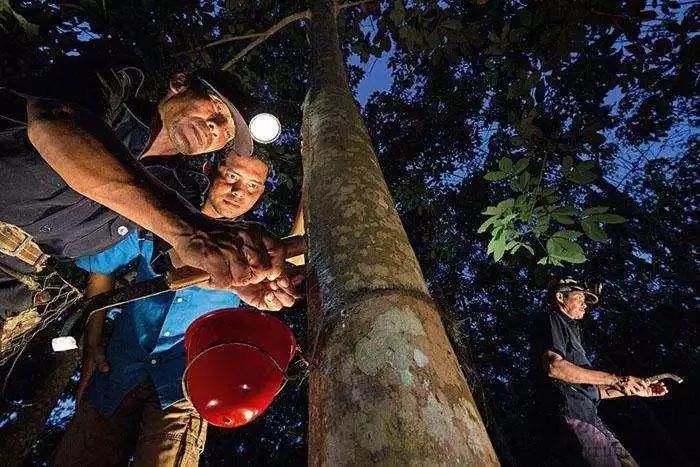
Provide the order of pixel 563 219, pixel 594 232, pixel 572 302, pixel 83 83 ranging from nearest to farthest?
pixel 83 83 → pixel 594 232 → pixel 563 219 → pixel 572 302

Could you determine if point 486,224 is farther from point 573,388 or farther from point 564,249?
point 573,388

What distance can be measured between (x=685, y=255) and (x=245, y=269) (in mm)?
15627

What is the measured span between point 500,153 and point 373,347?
399 inches

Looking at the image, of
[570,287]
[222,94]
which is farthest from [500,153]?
[222,94]

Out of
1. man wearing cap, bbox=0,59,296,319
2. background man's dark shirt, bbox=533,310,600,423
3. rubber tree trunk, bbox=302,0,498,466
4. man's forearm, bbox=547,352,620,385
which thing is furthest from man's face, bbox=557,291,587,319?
rubber tree trunk, bbox=302,0,498,466

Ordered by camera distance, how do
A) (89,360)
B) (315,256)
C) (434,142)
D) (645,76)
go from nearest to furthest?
(315,256), (89,360), (645,76), (434,142)

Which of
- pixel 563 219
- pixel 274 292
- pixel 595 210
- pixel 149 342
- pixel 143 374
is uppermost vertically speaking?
pixel 595 210

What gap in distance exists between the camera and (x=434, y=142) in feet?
30.9

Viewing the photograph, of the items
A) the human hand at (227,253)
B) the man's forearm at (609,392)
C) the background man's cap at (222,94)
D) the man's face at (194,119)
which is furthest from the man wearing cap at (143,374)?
the man's forearm at (609,392)

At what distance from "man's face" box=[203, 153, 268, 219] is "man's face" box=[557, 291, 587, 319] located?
379 cm

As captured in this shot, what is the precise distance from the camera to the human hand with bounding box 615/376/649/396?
164 inches

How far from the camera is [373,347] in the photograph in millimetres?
778

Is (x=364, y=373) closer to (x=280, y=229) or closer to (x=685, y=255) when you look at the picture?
(x=280, y=229)

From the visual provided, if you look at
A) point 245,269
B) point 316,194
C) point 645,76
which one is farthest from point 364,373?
point 645,76
